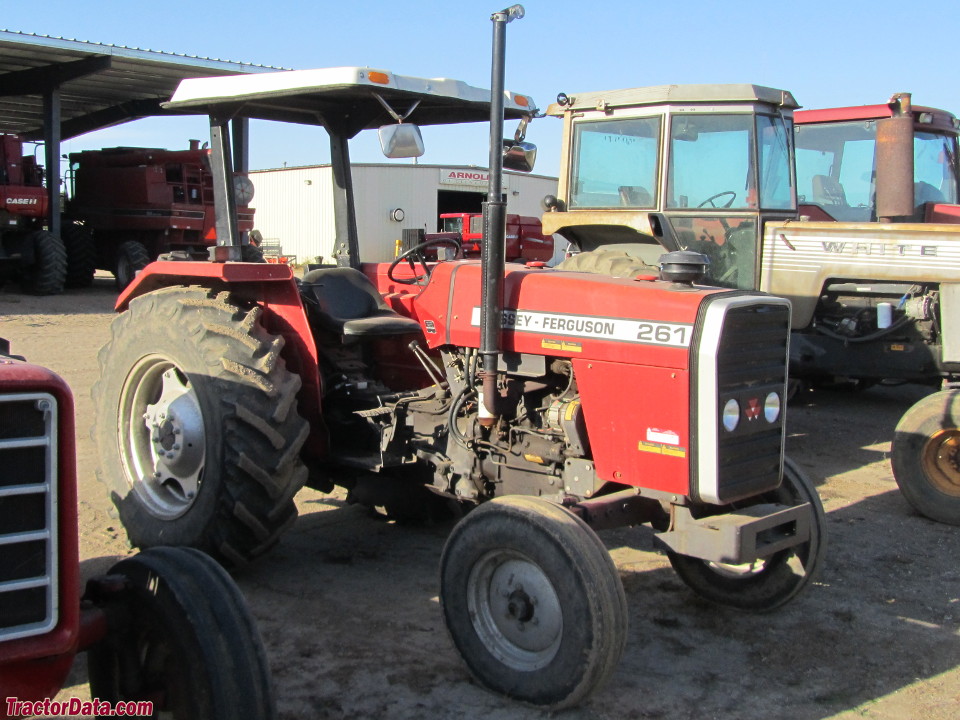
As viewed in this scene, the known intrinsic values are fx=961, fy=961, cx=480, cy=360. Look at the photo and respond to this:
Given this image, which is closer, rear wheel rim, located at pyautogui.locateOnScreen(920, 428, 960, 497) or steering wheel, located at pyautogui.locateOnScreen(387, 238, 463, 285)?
steering wheel, located at pyautogui.locateOnScreen(387, 238, 463, 285)

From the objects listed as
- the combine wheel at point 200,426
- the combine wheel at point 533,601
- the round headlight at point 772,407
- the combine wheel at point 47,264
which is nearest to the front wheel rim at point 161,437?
the combine wheel at point 200,426

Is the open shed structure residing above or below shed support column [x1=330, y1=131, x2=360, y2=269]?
above

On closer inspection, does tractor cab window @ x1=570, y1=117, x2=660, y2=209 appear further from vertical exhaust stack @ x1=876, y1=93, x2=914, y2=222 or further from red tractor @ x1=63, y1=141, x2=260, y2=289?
red tractor @ x1=63, y1=141, x2=260, y2=289

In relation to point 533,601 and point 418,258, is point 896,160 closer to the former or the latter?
point 418,258

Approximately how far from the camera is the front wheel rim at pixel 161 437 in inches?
164

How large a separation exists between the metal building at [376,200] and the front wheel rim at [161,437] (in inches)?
849

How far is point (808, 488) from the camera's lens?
3.82 m

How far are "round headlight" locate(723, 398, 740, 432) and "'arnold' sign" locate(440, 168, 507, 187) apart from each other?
26334 millimetres

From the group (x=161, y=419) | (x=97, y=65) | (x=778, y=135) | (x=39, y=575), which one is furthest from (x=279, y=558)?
(x=97, y=65)

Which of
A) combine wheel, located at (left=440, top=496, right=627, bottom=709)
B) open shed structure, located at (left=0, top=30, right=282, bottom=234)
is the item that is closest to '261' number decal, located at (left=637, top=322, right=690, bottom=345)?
combine wheel, located at (left=440, top=496, right=627, bottom=709)

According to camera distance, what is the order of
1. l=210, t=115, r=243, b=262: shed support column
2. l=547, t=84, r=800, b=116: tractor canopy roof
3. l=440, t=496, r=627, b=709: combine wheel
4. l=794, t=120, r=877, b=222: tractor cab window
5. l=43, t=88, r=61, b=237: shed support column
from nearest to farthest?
l=440, t=496, r=627, b=709: combine wheel, l=210, t=115, r=243, b=262: shed support column, l=547, t=84, r=800, b=116: tractor canopy roof, l=794, t=120, r=877, b=222: tractor cab window, l=43, t=88, r=61, b=237: shed support column

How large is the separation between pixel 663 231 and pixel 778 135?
1140 mm

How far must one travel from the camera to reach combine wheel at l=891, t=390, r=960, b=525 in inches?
210

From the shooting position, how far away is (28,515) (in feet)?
6.85
